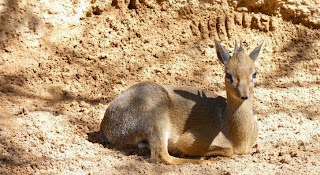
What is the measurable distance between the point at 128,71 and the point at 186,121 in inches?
74.4

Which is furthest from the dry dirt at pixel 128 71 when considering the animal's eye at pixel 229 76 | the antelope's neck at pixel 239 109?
the animal's eye at pixel 229 76

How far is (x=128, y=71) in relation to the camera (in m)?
8.00

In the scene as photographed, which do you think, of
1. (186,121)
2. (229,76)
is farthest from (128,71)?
(229,76)

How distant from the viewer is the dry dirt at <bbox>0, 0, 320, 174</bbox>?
579 centimetres

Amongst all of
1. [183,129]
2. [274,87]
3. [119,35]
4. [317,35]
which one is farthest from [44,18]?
[317,35]

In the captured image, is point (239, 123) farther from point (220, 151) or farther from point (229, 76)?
point (229, 76)

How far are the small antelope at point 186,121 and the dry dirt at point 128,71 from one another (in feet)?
0.72

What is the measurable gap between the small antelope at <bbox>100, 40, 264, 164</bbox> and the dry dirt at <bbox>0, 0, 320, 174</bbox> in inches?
8.6

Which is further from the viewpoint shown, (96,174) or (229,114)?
(229,114)

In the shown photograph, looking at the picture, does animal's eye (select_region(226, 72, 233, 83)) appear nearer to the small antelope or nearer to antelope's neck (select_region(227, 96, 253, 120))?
the small antelope

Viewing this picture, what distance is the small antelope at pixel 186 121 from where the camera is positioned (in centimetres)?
613

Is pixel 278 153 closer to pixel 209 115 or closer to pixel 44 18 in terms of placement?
pixel 209 115

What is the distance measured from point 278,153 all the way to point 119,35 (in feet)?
11.2

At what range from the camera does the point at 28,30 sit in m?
7.81
